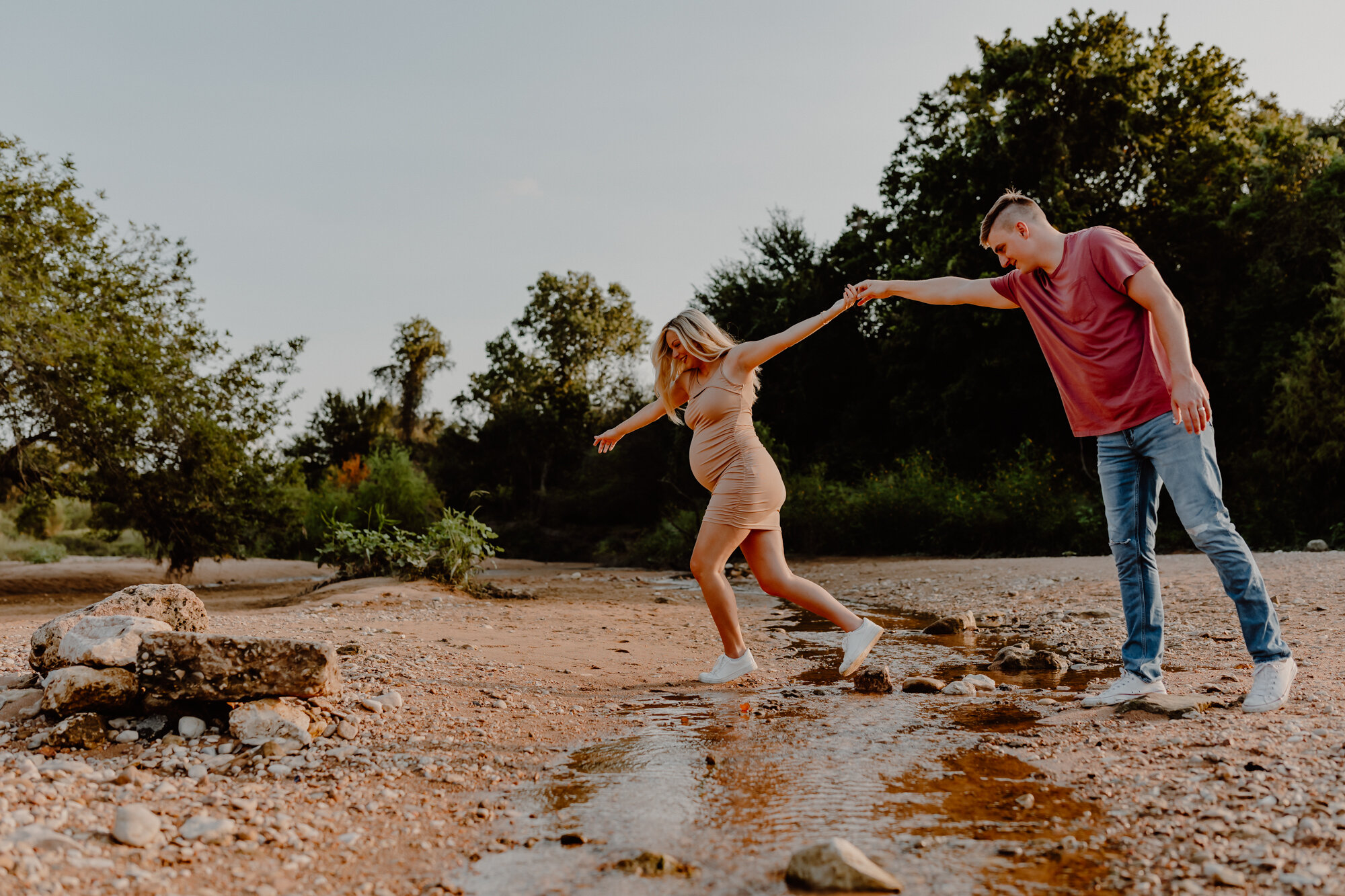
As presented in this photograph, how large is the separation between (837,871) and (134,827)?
1835mm

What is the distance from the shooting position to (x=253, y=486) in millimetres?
14438

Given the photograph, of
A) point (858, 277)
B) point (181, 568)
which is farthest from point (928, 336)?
point (181, 568)

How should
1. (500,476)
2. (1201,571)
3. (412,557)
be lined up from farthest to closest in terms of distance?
(500,476) < (412,557) < (1201,571)

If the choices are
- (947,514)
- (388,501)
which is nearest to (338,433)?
(388,501)

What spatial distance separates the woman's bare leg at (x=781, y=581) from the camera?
455 centimetres

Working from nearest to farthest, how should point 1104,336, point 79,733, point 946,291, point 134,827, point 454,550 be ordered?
point 134,827 → point 79,733 → point 1104,336 → point 946,291 → point 454,550

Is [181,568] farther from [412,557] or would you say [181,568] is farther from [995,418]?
[995,418]

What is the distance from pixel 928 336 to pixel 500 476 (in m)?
14.8

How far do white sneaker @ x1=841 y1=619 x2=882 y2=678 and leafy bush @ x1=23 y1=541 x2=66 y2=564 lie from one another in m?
23.4

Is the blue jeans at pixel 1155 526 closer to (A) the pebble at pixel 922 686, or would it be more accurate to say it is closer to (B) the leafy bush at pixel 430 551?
(A) the pebble at pixel 922 686

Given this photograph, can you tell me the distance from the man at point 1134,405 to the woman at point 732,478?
0.99 metres

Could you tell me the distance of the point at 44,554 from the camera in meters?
22.6

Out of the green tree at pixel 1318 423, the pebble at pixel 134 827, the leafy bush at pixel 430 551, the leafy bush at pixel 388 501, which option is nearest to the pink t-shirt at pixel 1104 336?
the pebble at pixel 134 827

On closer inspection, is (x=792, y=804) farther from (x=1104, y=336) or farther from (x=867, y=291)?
(x=867, y=291)
